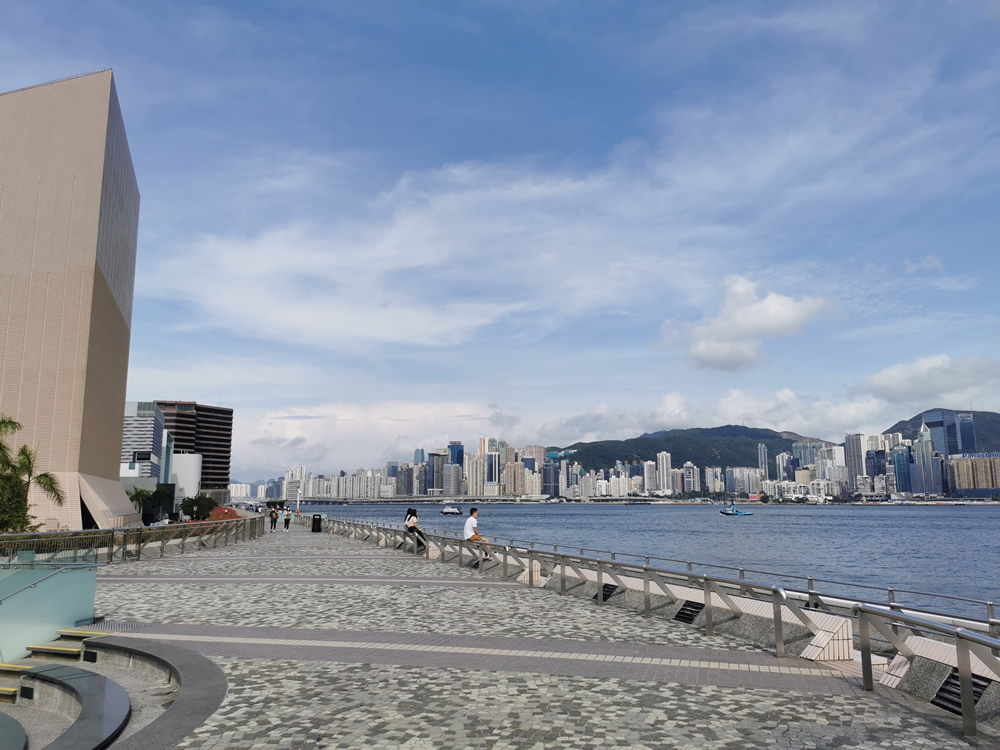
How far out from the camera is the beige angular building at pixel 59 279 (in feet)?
144

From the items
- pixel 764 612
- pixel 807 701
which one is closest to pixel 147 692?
pixel 807 701

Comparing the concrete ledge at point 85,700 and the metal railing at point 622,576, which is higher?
the metal railing at point 622,576

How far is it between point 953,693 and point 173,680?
7.82 m

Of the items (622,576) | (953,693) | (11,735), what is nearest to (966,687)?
(953,693)

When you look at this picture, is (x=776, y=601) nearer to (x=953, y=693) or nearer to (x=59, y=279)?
(x=953, y=693)

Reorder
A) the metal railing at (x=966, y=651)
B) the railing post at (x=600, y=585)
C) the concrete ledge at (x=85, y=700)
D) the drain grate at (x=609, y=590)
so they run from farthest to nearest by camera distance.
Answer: the drain grate at (x=609, y=590)
the railing post at (x=600, y=585)
the concrete ledge at (x=85, y=700)
the metal railing at (x=966, y=651)

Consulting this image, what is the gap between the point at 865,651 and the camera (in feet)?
23.8

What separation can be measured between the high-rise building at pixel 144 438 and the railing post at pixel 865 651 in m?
128

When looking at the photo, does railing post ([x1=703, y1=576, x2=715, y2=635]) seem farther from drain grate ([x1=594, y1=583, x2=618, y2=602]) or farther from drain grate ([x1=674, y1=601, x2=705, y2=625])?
drain grate ([x1=594, y1=583, x2=618, y2=602])

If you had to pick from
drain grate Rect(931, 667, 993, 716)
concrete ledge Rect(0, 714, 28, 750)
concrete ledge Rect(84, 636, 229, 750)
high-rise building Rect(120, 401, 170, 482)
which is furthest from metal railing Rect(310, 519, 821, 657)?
high-rise building Rect(120, 401, 170, 482)

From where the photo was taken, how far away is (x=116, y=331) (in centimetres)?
5622

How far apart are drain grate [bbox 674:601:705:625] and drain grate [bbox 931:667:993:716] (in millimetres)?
4627

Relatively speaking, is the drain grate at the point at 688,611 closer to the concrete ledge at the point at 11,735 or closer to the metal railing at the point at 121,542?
the concrete ledge at the point at 11,735

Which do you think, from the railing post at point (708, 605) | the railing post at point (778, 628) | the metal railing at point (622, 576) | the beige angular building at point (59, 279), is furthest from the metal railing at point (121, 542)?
the beige angular building at point (59, 279)
